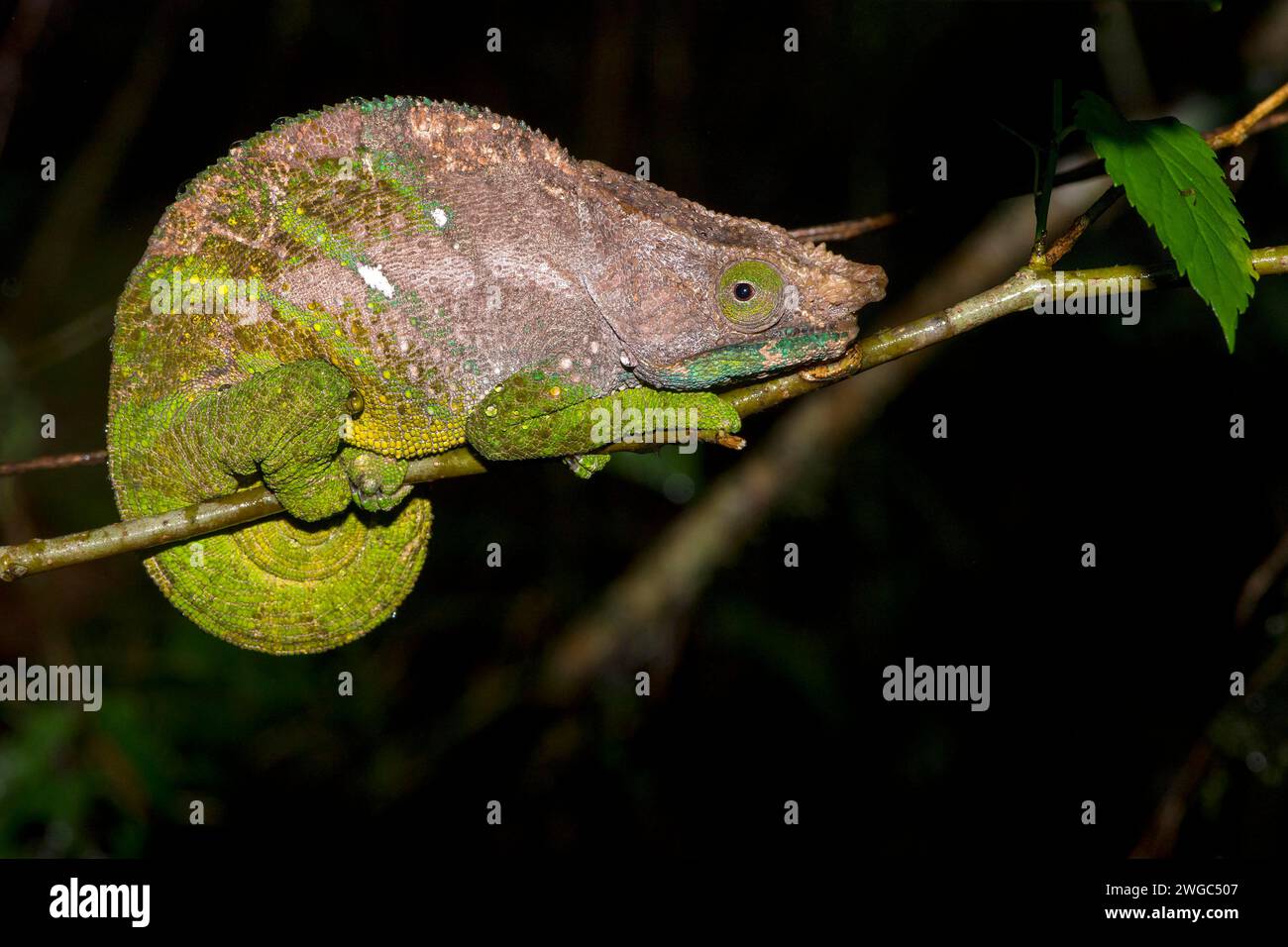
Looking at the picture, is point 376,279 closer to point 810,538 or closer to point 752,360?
point 752,360

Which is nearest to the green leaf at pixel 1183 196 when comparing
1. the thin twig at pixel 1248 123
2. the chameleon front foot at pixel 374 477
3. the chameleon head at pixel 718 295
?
the thin twig at pixel 1248 123

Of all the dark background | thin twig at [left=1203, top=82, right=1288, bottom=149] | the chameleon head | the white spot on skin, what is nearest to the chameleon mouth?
the chameleon head

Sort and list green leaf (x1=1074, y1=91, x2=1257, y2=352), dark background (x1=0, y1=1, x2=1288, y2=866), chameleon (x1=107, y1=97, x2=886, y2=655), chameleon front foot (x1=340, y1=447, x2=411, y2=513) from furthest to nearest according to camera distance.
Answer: dark background (x1=0, y1=1, x2=1288, y2=866), chameleon front foot (x1=340, y1=447, x2=411, y2=513), chameleon (x1=107, y1=97, x2=886, y2=655), green leaf (x1=1074, y1=91, x2=1257, y2=352)

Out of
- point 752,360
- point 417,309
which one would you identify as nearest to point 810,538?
point 752,360

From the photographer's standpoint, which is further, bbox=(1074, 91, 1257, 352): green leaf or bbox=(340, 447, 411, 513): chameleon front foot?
bbox=(340, 447, 411, 513): chameleon front foot

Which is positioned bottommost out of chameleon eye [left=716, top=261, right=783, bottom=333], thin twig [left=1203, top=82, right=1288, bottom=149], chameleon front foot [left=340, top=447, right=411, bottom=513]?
chameleon front foot [left=340, top=447, right=411, bottom=513]

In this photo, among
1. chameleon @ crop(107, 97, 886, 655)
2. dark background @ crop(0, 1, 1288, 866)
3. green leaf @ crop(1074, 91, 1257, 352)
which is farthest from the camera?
dark background @ crop(0, 1, 1288, 866)

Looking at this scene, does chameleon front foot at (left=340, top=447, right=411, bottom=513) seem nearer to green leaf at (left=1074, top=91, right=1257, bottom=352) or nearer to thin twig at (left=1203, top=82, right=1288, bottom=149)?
green leaf at (left=1074, top=91, right=1257, bottom=352)

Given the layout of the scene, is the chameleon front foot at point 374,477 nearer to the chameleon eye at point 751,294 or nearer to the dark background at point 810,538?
the chameleon eye at point 751,294

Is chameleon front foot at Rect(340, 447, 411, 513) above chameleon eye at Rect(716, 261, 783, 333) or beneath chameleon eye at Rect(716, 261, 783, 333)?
beneath
